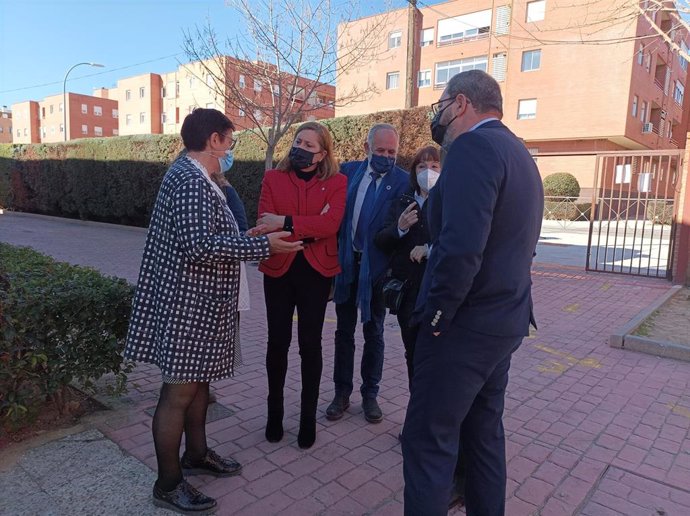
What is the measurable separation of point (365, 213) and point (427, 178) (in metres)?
0.50

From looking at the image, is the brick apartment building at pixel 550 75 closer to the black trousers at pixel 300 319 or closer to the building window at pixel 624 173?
the building window at pixel 624 173

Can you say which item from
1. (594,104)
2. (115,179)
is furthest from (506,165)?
(594,104)

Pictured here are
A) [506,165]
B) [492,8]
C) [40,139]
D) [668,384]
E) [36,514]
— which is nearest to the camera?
[506,165]

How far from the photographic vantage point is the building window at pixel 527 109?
1275 inches

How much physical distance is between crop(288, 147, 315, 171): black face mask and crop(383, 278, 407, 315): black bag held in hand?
830 millimetres

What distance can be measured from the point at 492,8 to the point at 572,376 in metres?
34.5

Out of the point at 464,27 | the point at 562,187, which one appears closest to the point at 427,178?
the point at 562,187

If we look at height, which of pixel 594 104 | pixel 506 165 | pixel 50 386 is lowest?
pixel 50 386

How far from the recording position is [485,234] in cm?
176

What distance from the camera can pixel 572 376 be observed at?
15.1ft

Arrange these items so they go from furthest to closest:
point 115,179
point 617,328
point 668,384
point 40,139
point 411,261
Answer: point 40,139 < point 115,179 < point 617,328 < point 668,384 < point 411,261

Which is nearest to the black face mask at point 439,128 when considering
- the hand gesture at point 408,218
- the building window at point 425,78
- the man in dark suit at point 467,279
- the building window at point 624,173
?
the man in dark suit at point 467,279

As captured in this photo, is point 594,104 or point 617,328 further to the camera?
point 594,104

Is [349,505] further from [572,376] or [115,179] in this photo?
[115,179]
